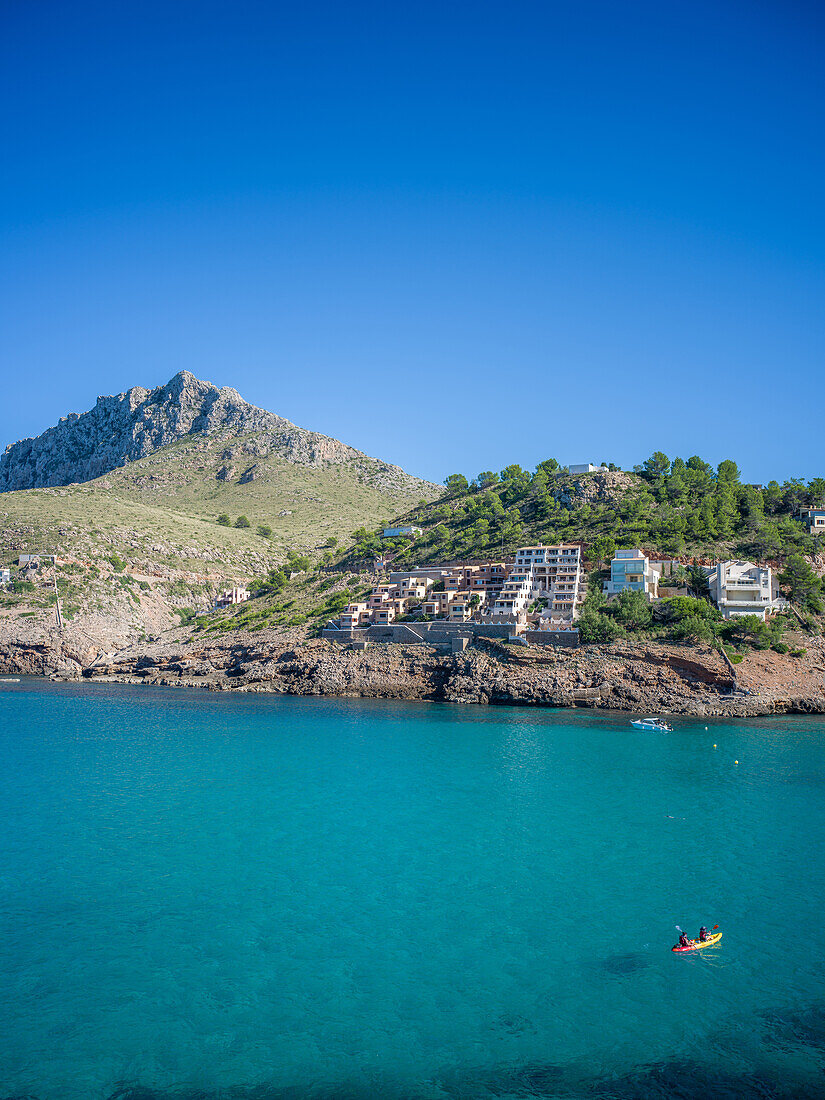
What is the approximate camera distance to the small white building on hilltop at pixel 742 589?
62.4 metres

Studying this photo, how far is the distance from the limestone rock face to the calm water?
139 m

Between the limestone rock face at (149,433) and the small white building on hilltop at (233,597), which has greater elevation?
the limestone rock face at (149,433)

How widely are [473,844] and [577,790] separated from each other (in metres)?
9.39

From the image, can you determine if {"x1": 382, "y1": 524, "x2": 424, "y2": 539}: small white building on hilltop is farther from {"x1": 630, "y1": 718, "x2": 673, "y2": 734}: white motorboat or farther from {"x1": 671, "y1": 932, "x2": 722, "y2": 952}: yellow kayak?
{"x1": 671, "y1": 932, "x2": 722, "y2": 952}: yellow kayak

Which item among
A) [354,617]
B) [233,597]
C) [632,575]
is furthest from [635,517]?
[233,597]

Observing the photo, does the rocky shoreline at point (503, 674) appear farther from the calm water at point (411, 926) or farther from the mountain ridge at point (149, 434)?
the mountain ridge at point (149, 434)

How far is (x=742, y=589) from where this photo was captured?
6334 centimetres

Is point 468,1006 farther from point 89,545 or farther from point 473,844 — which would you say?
point 89,545

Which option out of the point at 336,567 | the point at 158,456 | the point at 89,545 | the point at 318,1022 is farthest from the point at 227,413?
the point at 318,1022

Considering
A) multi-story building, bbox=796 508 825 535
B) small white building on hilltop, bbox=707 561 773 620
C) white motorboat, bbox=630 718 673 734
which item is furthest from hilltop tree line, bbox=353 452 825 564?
white motorboat, bbox=630 718 673 734

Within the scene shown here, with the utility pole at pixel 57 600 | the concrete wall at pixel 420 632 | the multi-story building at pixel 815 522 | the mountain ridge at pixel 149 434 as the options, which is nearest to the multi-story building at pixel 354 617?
the concrete wall at pixel 420 632

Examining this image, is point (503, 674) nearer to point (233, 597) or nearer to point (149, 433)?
point (233, 597)

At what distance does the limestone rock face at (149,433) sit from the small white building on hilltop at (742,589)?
4731 inches

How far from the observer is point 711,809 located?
105 feet
